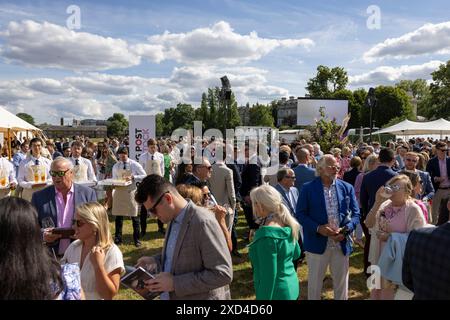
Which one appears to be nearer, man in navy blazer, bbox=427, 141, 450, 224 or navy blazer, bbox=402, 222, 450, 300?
navy blazer, bbox=402, 222, 450, 300

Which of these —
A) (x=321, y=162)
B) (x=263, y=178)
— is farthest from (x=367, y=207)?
(x=263, y=178)

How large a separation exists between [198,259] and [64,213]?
1.99 meters

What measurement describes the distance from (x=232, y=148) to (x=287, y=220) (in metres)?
4.63

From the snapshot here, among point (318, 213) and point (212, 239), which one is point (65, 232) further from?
point (318, 213)

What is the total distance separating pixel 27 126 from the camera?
18797mm

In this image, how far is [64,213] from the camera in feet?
12.8

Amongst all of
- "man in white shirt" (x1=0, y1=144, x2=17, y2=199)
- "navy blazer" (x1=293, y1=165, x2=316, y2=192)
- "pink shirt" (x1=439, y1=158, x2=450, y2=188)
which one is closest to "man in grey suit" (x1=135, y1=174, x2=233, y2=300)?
"navy blazer" (x1=293, y1=165, x2=316, y2=192)

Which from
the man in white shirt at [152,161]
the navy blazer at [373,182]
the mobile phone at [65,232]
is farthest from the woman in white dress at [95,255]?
Answer: the man in white shirt at [152,161]

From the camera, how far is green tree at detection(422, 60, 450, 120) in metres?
59.4

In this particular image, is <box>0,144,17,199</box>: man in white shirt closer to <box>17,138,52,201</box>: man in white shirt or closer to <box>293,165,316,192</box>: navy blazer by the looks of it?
<box>17,138,52,201</box>: man in white shirt

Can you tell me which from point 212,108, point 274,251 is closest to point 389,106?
point 212,108

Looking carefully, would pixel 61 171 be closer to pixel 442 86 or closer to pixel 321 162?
pixel 321 162

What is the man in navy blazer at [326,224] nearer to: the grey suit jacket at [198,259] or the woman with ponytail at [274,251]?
the woman with ponytail at [274,251]

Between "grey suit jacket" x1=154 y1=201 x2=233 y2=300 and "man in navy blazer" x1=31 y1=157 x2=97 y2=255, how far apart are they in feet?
5.85
